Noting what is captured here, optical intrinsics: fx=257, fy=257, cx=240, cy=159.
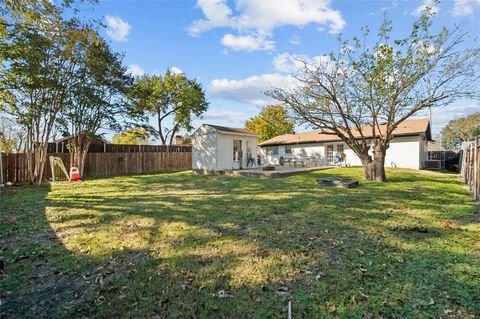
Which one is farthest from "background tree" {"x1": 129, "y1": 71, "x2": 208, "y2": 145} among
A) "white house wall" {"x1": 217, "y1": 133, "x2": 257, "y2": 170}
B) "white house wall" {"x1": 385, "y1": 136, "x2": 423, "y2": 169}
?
"white house wall" {"x1": 385, "y1": 136, "x2": 423, "y2": 169}

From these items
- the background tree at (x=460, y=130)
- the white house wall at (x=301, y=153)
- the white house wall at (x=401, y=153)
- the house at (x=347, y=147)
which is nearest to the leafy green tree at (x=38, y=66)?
the house at (x=347, y=147)

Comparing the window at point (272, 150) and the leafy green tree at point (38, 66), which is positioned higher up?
the leafy green tree at point (38, 66)

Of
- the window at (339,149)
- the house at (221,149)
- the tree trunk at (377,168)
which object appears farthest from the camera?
the window at (339,149)

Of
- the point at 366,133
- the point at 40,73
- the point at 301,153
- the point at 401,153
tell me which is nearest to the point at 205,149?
the point at 40,73

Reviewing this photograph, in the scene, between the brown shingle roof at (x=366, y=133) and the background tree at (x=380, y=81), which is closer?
the background tree at (x=380, y=81)

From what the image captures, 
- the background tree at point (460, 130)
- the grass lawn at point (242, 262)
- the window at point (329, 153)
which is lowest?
the grass lawn at point (242, 262)

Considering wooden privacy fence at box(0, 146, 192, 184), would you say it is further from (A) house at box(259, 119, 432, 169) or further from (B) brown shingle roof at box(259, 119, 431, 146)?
(B) brown shingle roof at box(259, 119, 431, 146)

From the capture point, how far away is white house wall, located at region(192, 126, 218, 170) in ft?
50.2

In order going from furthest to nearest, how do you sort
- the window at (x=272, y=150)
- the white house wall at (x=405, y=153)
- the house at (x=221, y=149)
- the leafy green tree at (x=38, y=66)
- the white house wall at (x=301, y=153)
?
the window at (x=272, y=150) → the white house wall at (x=301, y=153) → the white house wall at (x=405, y=153) → the house at (x=221, y=149) → the leafy green tree at (x=38, y=66)

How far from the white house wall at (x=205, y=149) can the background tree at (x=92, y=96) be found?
4727mm

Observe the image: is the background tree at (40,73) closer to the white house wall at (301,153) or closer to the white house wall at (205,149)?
the white house wall at (205,149)

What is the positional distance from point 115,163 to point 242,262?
613 inches

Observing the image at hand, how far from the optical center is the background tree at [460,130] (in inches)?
1414

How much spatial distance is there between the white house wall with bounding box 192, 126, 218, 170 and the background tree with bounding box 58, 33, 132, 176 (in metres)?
4.73
